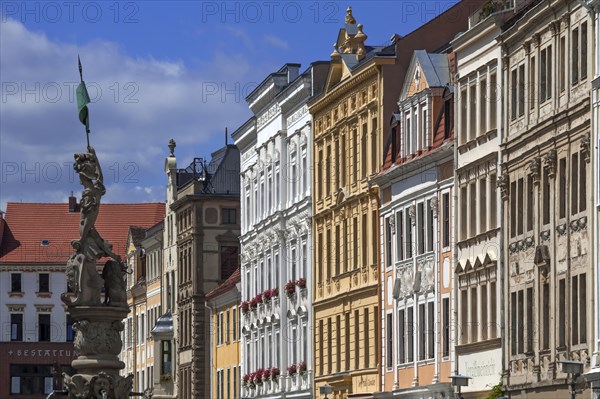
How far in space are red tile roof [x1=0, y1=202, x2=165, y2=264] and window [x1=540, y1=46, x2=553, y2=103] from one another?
99.4 meters

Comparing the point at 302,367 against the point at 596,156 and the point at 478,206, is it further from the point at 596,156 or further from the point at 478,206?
the point at 596,156

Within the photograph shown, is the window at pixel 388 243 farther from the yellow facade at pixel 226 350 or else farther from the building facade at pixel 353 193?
the yellow facade at pixel 226 350

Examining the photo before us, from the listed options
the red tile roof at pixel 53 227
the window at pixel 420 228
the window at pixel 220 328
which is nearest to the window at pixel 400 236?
the window at pixel 420 228

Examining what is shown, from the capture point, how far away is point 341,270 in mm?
69500

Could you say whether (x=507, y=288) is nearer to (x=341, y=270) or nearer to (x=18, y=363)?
(x=341, y=270)

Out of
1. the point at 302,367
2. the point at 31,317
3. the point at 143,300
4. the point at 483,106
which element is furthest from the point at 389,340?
the point at 31,317

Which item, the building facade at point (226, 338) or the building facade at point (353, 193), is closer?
the building facade at point (353, 193)

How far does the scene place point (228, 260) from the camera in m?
106

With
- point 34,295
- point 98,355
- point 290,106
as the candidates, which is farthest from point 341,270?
point 34,295

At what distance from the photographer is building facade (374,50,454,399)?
56.3 m

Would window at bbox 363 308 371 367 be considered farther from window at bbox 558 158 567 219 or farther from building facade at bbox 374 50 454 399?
window at bbox 558 158 567 219

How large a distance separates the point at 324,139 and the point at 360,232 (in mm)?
7396

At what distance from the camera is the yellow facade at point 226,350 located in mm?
94312

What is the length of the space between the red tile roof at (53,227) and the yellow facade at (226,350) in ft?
148
